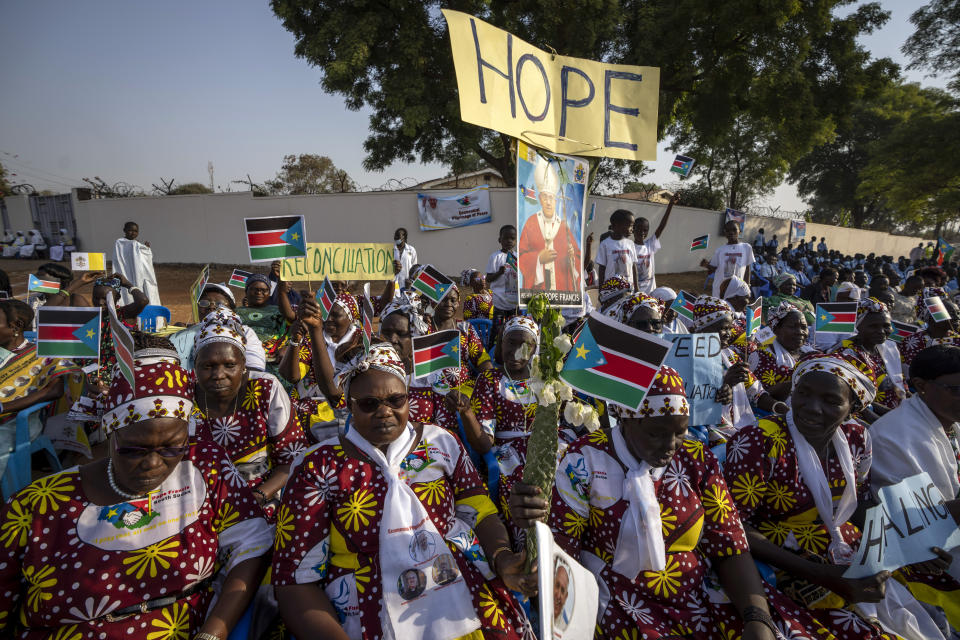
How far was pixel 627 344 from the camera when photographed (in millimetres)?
1907

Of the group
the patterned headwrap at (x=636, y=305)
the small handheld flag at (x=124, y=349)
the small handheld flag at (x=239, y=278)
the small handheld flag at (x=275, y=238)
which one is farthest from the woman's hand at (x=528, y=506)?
the small handheld flag at (x=239, y=278)

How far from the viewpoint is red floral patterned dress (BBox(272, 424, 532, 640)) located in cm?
193

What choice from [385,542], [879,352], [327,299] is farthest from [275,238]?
[879,352]

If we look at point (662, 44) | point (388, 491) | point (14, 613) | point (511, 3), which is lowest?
point (14, 613)

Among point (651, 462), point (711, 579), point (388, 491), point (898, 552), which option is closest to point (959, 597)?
point (898, 552)

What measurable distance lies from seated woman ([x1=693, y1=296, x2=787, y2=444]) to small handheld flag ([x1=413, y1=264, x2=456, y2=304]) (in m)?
2.68

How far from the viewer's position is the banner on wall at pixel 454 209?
680 inches

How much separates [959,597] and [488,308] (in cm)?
537

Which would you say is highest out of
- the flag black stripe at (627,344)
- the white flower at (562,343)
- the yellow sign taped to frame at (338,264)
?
the yellow sign taped to frame at (338,264)

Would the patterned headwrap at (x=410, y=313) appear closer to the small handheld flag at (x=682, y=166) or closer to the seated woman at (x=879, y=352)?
the seated woman at (x=879, y=352)

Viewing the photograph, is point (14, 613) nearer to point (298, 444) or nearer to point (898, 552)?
point (298, 444)

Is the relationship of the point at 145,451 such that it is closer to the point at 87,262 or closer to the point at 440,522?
the point at 440,522

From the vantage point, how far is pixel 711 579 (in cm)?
213

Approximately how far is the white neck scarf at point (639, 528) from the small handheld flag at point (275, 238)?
3825mm
